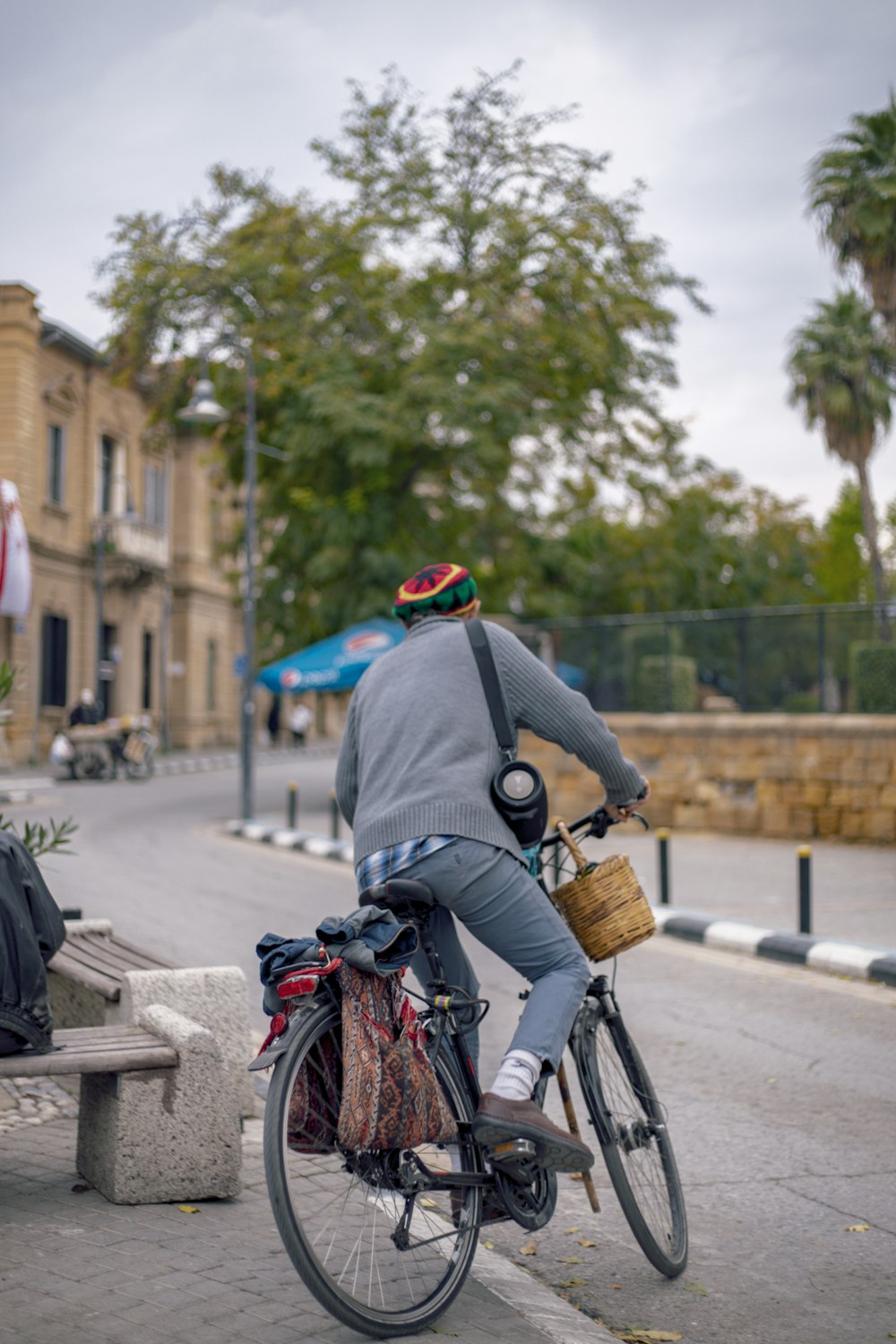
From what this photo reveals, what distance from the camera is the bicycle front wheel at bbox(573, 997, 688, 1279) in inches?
144

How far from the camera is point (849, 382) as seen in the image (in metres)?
33.8

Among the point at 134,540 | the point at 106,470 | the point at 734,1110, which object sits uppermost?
the point at 106,470

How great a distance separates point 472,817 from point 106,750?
27.9 m

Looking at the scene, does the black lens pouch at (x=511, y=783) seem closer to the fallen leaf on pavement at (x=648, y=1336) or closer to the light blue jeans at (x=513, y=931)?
the light blue jeans at (x=513, y=931)

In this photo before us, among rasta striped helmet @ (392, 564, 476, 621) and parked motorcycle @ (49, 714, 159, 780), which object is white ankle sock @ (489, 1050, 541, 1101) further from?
parked motorcycle @ (49, 714, 159, 780)

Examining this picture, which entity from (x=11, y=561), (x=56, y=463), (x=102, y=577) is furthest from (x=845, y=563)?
(x=11, y=561)

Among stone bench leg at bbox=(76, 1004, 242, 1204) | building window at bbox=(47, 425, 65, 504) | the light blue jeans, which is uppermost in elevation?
building window at bbox=(47, 425, 65, 504)

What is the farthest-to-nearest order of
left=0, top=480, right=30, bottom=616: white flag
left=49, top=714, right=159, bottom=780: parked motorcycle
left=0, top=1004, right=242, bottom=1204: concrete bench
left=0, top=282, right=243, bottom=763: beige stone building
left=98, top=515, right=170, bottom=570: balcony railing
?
left=98, top=515, right=170, bottom=570: balcony railing, left=0, top=282, right=243, bottom=763: beige stone building, left=49, top=714, right=159, bottom=780: parked motorcycle, left=0, top=480, right=30, bottom=616: white flag, left=0, top=1004, right=242, bottom=1204: concrete bench

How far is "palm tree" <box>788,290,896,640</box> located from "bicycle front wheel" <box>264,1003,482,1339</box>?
31.9 m

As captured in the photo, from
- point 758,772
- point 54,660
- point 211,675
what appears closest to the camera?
point 758,772

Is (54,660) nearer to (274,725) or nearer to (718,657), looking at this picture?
(274,725)

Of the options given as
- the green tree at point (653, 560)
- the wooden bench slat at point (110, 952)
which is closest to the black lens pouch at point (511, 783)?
the wooden bench slat at point (110, 952)

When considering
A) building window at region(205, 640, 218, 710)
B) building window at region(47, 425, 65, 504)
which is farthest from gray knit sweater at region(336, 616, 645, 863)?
building window at region(205, 640, 218, 710)

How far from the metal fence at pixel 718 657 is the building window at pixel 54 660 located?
21283 mm
